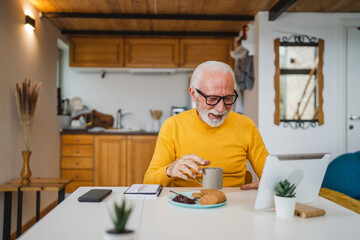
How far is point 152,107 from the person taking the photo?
532 cm

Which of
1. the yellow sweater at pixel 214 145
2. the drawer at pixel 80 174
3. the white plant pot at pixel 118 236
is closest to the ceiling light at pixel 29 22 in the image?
the drawer at pixel 80 174

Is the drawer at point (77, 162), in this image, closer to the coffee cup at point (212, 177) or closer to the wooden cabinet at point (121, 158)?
the wooden cabinet at point (121, 158)

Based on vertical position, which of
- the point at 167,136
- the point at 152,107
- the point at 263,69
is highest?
the point at 263,69

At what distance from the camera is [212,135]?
6.10ft

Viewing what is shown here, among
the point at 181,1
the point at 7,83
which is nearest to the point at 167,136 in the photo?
the point at 7,83

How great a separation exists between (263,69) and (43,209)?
3141 mm

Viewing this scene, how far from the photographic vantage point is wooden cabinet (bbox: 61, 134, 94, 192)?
4.60 meters

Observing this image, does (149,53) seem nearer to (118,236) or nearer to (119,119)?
(119,119)

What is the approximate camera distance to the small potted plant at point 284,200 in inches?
44.1

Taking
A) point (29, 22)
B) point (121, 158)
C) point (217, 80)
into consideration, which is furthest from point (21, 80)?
point (217, 80)

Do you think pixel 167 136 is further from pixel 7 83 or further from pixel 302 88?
pixel 302 88

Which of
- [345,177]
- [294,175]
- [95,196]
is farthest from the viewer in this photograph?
[345,177]

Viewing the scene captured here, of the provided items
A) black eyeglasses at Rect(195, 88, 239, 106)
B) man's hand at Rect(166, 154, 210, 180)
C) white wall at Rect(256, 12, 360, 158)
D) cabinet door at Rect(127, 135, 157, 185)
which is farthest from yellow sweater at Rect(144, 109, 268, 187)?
cabinet door at Rect(127, 135, 157, 185)

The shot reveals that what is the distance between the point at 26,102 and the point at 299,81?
3034 mm
